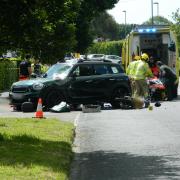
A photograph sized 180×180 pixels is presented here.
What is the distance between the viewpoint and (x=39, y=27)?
11375mm

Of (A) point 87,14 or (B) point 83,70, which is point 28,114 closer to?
(B) point 83,70

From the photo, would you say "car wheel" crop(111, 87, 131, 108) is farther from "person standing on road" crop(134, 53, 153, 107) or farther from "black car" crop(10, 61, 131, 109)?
"person standing on road" crop(134, 53, 153, 107)

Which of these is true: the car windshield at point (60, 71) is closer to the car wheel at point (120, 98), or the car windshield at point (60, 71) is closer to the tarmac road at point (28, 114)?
the tarmac road at point (28, 114)

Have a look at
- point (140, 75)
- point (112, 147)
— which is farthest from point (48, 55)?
point (140, 75)

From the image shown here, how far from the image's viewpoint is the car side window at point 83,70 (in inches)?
895

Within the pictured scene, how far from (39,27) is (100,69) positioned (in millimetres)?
11932

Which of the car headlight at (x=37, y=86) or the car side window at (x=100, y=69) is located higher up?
the car side window at (x=100, y=69)

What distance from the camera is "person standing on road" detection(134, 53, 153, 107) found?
23.1 metres

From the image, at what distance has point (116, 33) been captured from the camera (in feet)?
414

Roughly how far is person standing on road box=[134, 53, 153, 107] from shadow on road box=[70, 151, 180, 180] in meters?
11.7

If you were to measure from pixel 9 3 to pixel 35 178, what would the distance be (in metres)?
3.84

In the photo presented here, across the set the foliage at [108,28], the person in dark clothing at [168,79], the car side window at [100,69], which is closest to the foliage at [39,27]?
the car side window at [100,69]

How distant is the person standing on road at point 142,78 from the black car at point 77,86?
335mm

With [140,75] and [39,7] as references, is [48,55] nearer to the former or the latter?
[39,7]
